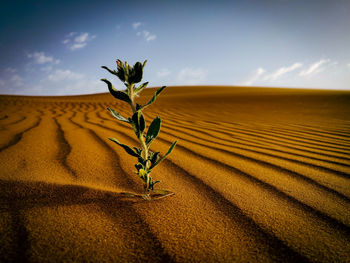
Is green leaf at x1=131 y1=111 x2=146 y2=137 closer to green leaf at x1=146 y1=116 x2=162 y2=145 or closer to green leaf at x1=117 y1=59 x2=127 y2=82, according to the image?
green leaf at x1=146 y1=116 x2=162 y2=145

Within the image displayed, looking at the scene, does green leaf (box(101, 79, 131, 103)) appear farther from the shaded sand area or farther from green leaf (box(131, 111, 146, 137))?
the shaded sand area

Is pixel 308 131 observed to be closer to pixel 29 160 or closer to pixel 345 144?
pixel 345 144

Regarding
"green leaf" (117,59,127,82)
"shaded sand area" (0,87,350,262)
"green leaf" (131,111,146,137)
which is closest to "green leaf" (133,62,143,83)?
"green leaf" (117,59,127,82)

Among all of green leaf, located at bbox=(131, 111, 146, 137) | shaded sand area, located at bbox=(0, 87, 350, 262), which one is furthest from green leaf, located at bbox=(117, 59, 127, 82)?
shaded sand area, located at bbox=(0, 87, 350, 262)

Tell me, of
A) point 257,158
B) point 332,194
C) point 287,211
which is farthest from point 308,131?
point 287,211

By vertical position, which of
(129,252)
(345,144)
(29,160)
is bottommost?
(345,144)

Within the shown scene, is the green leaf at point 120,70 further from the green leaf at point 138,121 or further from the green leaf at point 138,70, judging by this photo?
the green leaf at point 138,121

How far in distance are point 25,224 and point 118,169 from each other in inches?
26.4

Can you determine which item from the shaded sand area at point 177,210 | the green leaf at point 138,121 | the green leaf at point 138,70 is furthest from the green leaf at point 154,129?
the shaded sand area at point 177,210

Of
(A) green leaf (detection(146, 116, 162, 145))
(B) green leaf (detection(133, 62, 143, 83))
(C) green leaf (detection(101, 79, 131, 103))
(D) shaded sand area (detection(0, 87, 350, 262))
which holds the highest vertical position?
(B) green leaf (detection(133, 62, 143, 83))

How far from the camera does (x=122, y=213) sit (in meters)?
0.83

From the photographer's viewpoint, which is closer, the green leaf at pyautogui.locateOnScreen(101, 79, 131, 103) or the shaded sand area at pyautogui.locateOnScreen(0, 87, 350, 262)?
the shaded sand area at pyautogui.locateOnScreen(0, 87, 350, 262)

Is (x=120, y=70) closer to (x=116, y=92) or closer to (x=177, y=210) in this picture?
(x=116, y=92)

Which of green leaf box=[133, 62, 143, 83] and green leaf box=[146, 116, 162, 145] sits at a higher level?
green leaf box=[133, 62, 143, 83]
